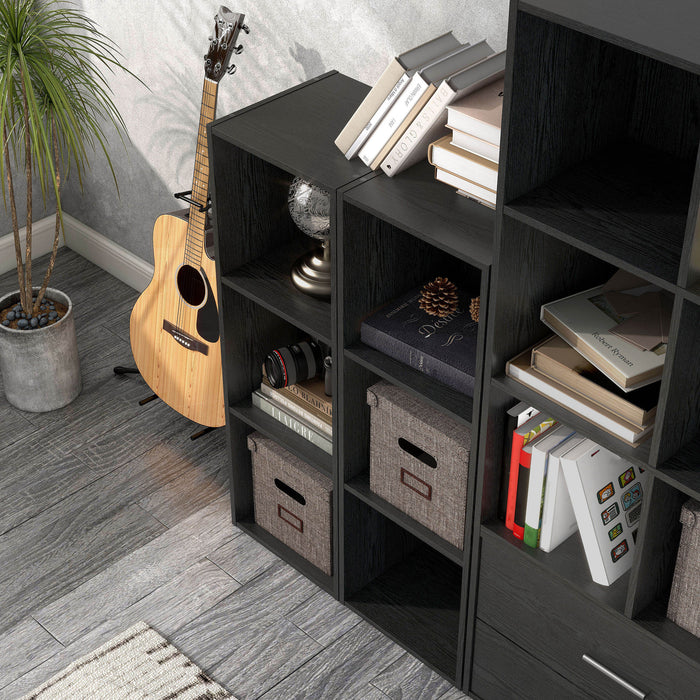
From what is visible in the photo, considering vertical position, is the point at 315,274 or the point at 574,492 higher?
the point at 315,274

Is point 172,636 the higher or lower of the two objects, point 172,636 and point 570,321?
the lower

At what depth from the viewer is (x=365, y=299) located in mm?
2035

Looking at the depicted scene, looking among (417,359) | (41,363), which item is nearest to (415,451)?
(417,359)

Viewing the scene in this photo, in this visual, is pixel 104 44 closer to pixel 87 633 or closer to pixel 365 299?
pixel 365 299

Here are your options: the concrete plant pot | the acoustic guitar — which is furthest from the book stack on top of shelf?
the concrete plant pot

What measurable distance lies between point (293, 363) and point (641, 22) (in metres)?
1.18

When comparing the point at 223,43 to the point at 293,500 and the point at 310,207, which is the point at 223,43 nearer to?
the point at 310,207

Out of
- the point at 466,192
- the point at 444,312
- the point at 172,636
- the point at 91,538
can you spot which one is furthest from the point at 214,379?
the point at 466,192

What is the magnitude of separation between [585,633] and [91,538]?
1.29 m

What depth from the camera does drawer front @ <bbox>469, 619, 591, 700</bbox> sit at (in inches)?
80.1

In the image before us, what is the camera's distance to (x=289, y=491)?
98.4 inches

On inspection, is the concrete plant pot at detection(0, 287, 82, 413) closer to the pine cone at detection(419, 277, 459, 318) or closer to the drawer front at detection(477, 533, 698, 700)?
the pine cone at detection(419, 277, 459, 318)

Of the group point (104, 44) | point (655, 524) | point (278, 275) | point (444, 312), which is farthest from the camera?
point (104, 44)

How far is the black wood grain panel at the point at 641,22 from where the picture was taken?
130 cm
